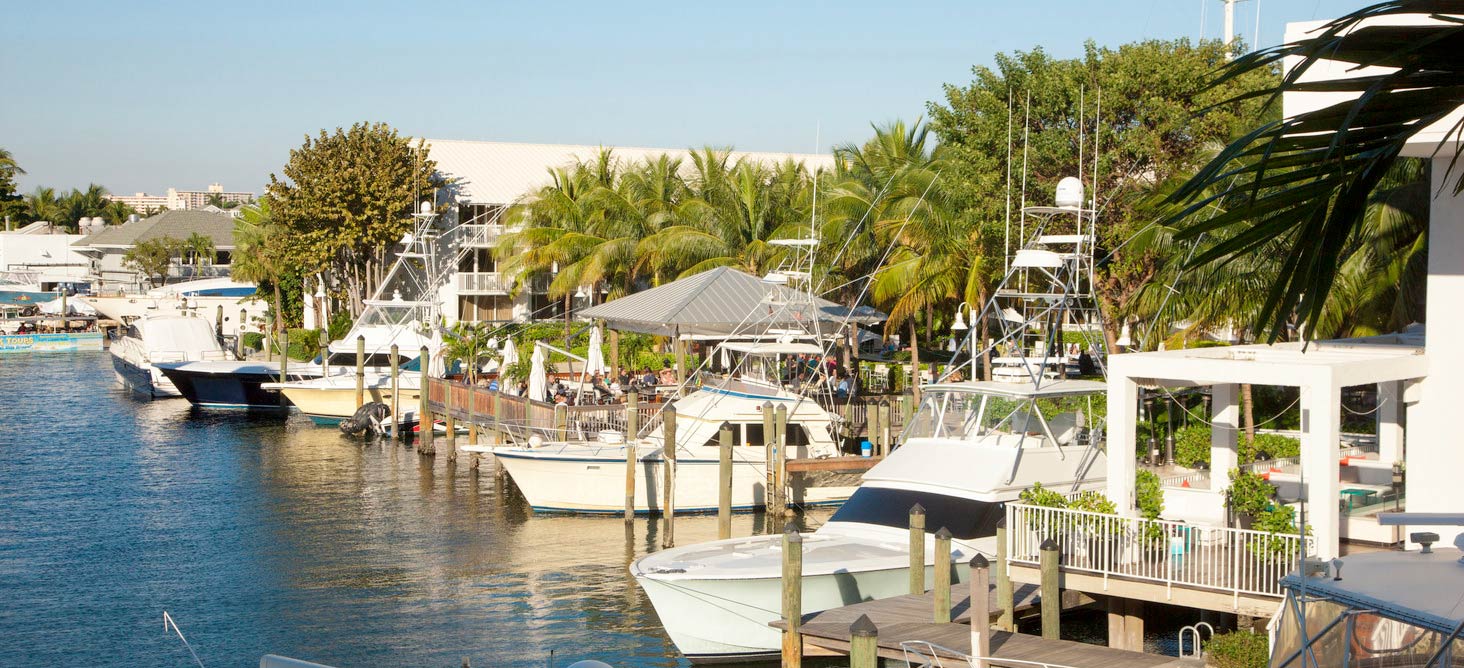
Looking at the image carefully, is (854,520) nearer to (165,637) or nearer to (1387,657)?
(165,637)

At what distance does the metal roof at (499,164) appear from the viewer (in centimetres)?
6231

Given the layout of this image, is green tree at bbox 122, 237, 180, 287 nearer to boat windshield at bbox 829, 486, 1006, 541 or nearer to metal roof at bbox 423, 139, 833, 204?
metal roof at bbox 423, 139, 833, 204

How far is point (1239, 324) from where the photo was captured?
25703 mm

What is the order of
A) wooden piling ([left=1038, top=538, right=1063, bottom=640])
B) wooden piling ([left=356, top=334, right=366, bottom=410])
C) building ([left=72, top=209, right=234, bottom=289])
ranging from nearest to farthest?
1. wooden piling ([left=1038, top=538, right=1063, bottom=640])
2. wooden piling ([left=356, top=334, right=366, bottom=410])
3. building ([left=72, top=209, right=234, bottom=289])

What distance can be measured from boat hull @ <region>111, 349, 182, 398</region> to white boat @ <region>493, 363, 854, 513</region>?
31731mm

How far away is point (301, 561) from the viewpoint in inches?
1022

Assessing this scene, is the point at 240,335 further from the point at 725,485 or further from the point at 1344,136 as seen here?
the point at 1344,136

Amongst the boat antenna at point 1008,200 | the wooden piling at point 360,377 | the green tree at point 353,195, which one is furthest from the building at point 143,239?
the boat antenna at point 1008,200

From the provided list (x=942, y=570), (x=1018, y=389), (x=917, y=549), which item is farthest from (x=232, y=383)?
(x=942, y=570)

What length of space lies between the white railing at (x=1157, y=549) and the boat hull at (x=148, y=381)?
46737mm

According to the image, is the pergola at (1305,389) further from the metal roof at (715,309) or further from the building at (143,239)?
A: the building at (143,239)

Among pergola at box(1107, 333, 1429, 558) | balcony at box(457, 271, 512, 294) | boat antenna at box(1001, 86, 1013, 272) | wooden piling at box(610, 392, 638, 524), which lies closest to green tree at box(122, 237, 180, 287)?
balcony at box(457, 271, 512, 294)

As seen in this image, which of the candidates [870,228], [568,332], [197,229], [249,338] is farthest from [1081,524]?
[197,229]

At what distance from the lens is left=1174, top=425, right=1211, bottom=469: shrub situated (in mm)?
20000
